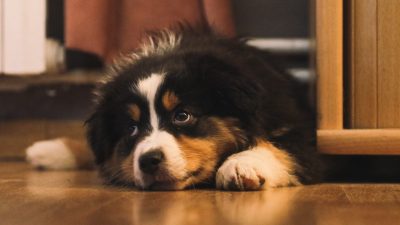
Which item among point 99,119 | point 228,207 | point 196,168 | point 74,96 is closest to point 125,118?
point 99,119

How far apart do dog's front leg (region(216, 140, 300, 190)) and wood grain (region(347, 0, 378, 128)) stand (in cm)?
27

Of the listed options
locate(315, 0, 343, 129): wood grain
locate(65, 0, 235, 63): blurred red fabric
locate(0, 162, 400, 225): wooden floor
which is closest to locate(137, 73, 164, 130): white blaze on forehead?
locate(0, 162, 400, 225): wooden floor

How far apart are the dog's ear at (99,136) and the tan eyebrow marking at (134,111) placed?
165 mm

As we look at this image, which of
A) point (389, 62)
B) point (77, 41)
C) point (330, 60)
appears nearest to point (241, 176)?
point (330, 60)

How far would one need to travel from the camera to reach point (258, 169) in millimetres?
1834

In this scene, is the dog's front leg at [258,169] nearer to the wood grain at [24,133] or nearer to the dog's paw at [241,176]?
the dog's paw at [241,176]

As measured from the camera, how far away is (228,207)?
4.86 ft

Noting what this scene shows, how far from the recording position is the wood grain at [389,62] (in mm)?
Answer: 1963

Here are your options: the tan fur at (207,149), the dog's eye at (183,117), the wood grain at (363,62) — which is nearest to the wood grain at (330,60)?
the wood grain at (363,62)

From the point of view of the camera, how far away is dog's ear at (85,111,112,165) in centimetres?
214

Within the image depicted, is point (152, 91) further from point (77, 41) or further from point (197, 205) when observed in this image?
point (77, 41)

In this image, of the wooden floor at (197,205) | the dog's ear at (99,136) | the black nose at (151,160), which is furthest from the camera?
the dog's ear at (99,136)

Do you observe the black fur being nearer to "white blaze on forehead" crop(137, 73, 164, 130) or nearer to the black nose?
"white blaze on forehead" crop(137, 73, 164, 130)

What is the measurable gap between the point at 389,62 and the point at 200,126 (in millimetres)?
594
